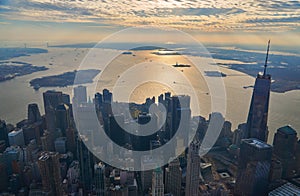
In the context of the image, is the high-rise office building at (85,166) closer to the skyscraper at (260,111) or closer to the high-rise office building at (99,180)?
the high-rise office building at (99,180)

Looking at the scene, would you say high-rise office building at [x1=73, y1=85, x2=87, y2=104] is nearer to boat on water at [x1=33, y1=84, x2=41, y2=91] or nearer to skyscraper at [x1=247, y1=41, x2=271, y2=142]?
boat on water at [x1=33, y1=84, x2=41, y2=91]

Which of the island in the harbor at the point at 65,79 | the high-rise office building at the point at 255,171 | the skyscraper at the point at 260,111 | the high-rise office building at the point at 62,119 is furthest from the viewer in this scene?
the island in the harbor at the point at 65,79

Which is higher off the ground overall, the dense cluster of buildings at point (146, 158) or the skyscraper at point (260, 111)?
the skyscraper at point (260, 111)

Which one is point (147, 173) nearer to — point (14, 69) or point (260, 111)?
point (260, 111)

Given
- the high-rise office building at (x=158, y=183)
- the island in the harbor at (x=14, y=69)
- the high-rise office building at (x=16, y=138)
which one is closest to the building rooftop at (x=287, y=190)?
the high-rise office building at (x=158, y=183)

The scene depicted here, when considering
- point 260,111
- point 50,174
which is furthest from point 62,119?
point 260,111
